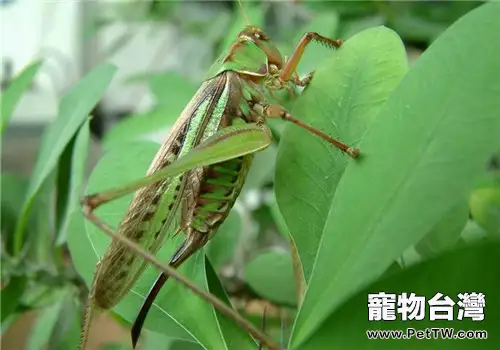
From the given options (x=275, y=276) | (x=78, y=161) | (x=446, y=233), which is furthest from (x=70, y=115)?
(x=446, y=233)

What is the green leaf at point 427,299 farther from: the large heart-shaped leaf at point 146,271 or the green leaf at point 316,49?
the green leaf at point 316,49

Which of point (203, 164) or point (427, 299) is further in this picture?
point (203, 164)

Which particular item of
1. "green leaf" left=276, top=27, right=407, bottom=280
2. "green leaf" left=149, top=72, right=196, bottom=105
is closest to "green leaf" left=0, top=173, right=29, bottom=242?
"green leaf" left=149, top=72, right=196, bottom=105

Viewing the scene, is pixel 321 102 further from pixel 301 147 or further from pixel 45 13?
pixel 45 13

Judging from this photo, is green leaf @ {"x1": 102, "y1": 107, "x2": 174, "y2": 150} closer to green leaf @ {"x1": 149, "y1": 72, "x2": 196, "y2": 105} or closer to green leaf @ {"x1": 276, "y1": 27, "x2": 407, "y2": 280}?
green leaf @ {"x1": 149, "y1": 72, "x2": 196, "y2": 105}

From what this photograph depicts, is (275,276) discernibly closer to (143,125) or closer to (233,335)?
(233,335)

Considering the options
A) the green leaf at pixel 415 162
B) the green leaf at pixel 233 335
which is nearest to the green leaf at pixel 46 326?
the green leaf at pixel 233 335
